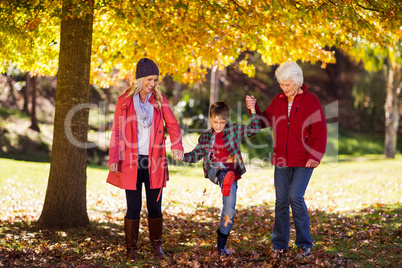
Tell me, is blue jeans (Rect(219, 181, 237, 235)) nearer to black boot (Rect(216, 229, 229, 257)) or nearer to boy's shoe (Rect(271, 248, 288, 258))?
black boot (Rect(216, 229, 229, 257))

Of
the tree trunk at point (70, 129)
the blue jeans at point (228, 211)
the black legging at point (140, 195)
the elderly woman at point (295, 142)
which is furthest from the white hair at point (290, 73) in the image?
the tree trunk at point (70, 129)

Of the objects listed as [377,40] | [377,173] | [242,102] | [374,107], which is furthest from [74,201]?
[374,107]

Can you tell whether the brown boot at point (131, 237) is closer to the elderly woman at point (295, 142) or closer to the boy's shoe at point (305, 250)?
the elderly woman at point (295, 142)

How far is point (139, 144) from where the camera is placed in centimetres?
493

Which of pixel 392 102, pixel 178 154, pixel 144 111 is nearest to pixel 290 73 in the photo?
pixel 178 154

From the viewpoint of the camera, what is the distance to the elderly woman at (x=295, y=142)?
497cm

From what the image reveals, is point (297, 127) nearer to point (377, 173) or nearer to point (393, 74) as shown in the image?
point (377, 173)

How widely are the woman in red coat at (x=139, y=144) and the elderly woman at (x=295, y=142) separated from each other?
3.46ft

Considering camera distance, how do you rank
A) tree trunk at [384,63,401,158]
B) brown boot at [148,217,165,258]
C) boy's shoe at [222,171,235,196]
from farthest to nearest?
1. tree trunk at [384,63,401,158]
2. brown boot at [148,217,165,258]
3. boy's shoe at [222,171,235,196]

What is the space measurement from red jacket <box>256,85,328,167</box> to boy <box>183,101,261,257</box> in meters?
0.32

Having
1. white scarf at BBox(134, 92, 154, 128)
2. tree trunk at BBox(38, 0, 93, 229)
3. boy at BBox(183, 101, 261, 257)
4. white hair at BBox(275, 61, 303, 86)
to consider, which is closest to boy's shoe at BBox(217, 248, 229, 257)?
boy at BBox(183, 101, 261, 257)

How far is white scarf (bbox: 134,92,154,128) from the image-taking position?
4945 millimetres

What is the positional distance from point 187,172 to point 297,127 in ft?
34.3

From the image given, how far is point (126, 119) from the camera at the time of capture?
4.95m
